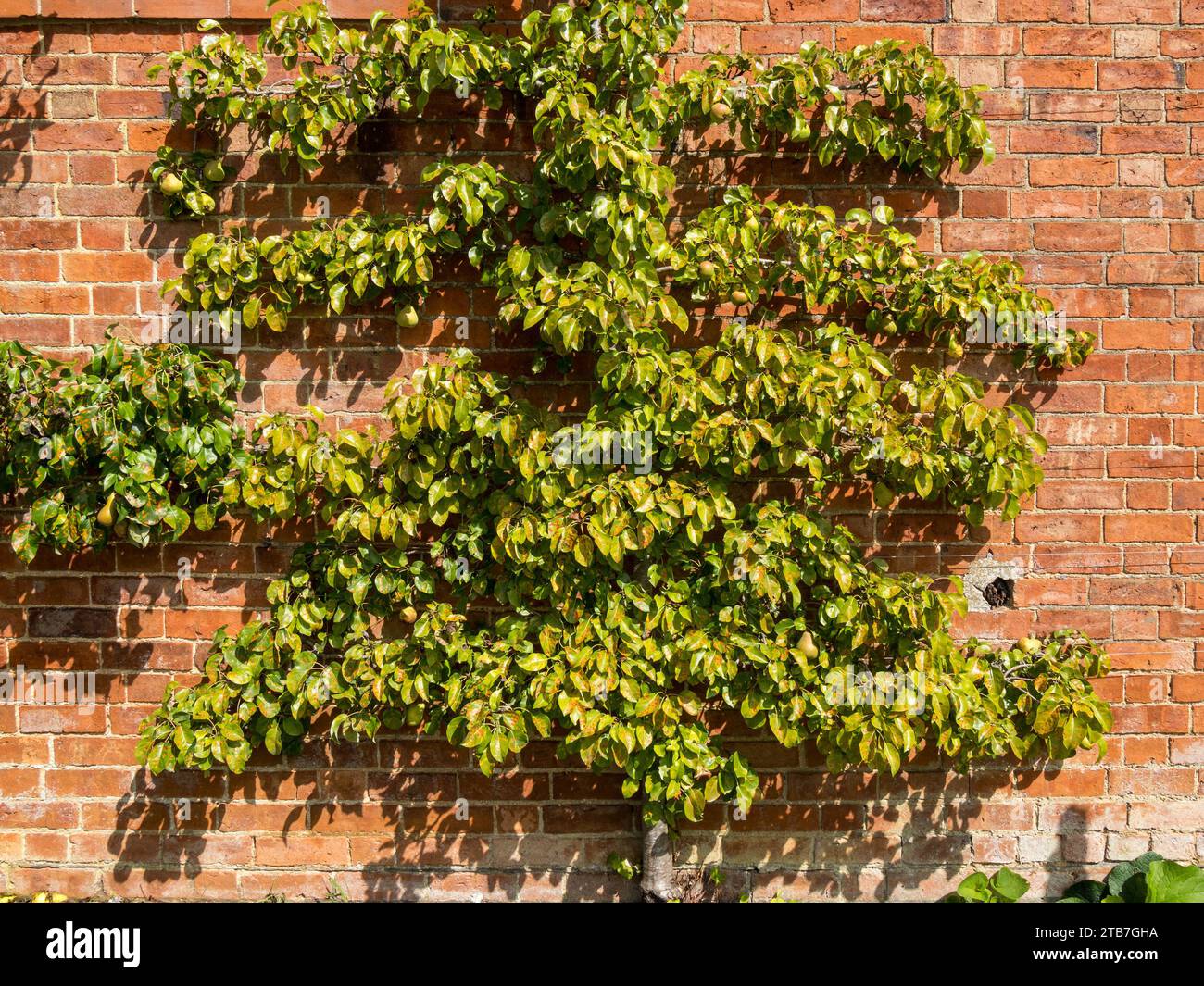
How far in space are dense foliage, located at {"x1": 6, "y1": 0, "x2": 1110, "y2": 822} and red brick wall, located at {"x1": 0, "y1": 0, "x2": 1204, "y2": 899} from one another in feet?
0.47

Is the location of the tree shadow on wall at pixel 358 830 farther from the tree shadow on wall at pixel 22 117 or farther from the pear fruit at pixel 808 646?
the tree shadow on wall at pixel 22 117

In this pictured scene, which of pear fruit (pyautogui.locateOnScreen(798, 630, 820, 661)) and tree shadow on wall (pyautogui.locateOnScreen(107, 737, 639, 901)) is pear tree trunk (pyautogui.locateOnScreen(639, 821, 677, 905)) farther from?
pear fruit (pyautogui.locateOnScreen(798, 630, 820, 661))

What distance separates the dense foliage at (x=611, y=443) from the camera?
103 inches

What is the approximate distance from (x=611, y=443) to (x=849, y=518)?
913mm

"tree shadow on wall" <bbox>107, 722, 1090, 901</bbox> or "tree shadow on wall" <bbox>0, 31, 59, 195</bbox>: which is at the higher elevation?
"tree shadow on wall" <bbox>0, 31, 59, 195</bbox>

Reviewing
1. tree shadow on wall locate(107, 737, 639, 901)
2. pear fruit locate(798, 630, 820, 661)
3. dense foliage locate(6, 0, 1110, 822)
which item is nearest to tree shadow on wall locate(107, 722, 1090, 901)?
tree shadow on wall locate(107, 737, 639, 901)

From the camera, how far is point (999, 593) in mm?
3037

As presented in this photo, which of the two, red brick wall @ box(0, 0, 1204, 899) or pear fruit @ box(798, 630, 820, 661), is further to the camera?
red brick wall @ box(0, 0, 1204, 899)

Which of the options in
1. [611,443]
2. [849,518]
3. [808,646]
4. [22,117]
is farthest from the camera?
[849,518]

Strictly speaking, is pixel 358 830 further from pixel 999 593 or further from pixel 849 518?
pixel 999 593

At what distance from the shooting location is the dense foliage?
2.61 metres

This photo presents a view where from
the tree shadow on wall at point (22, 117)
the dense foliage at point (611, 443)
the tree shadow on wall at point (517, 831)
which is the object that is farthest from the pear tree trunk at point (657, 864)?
the tree shadow on wall at point (22, 117)

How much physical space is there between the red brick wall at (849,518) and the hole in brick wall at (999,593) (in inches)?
2.2

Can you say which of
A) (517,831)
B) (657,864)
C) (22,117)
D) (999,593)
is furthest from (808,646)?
(22,117)
